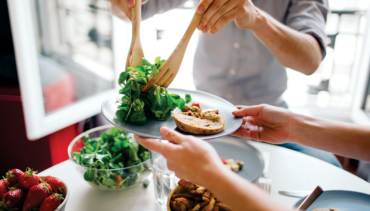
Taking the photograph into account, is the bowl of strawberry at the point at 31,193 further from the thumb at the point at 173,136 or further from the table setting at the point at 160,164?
the thumb at the point at 173,136

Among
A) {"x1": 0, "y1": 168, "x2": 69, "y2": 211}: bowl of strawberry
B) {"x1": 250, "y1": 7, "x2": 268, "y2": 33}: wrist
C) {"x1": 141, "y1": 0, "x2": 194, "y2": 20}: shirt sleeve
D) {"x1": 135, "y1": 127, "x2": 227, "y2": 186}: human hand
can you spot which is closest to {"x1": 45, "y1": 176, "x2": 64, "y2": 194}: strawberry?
{"x1": 0, "y1": 168, "x2": 69, "y2": 211}: bowl of strawberry

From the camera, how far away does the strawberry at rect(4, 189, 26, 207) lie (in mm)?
767

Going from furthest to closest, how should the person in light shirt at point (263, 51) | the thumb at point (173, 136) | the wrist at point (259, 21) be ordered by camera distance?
1. the person in light shirt at point (263, 51)
2. the wrist at point (259, 21)
3. the thumb at point (173, 136)

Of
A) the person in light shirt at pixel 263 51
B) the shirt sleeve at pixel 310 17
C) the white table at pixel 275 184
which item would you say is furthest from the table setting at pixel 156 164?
the shirt sleeve at pixel 310 17

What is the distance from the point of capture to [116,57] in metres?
2.31

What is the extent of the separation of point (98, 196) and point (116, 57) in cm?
159

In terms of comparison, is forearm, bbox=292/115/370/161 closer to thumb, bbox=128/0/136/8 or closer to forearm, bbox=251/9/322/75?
forearm, bbox=251/9/322/75

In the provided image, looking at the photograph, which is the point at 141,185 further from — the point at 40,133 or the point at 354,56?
the point at 354,56

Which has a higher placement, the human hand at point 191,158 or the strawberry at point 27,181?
the human hand at point 191,158

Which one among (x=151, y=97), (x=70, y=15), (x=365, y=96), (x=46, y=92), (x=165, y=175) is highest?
(x=70, y=15)

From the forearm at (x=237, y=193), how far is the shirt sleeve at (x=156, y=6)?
1.33m

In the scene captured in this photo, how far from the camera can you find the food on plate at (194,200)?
2.35 feet

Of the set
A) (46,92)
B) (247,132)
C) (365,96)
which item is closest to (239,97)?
(247,132)

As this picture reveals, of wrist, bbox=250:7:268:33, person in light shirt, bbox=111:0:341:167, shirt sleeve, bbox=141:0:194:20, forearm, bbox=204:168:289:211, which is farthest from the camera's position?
shirt sleeve, bbox=141:0:194:20
